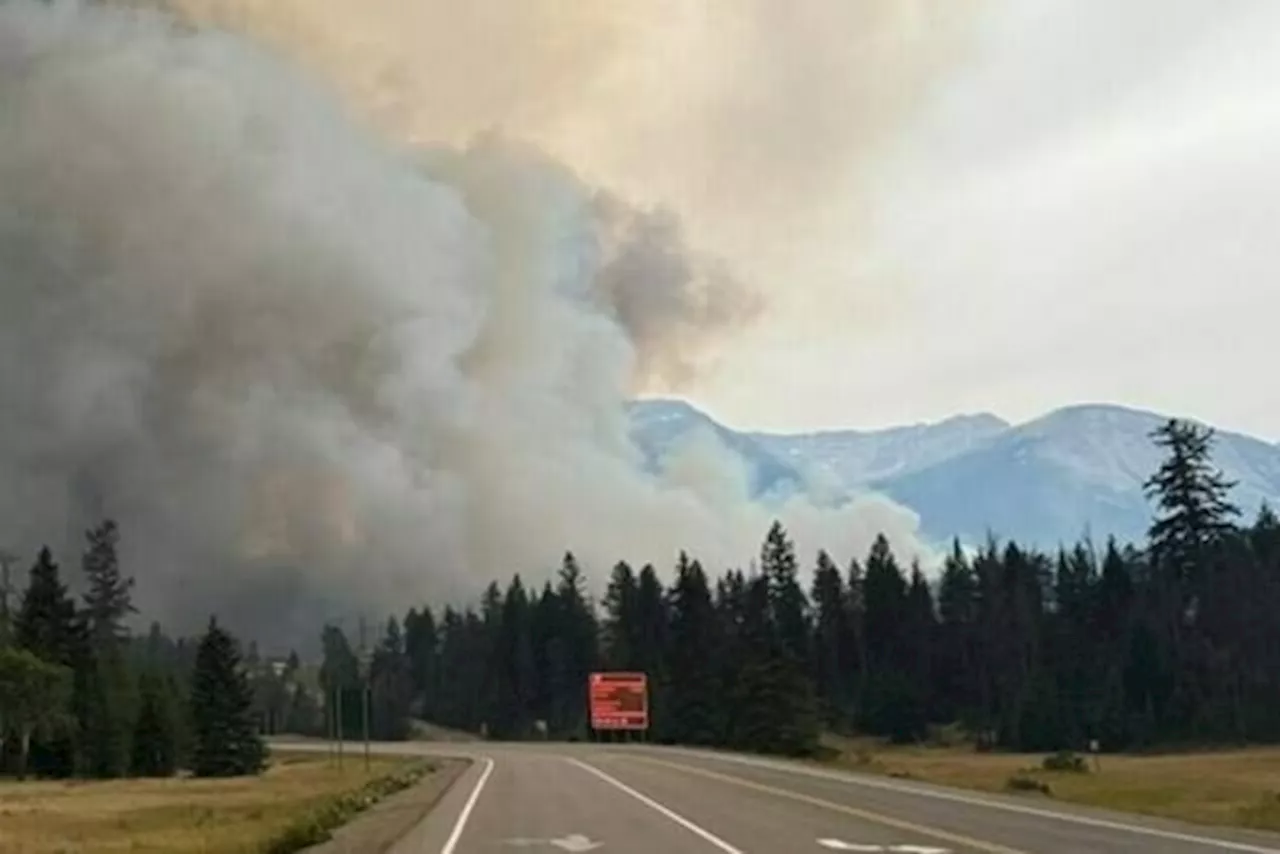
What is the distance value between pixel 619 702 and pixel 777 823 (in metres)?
109

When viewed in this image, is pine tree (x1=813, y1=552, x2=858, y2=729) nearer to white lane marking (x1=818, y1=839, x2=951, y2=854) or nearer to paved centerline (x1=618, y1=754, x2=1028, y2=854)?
paved centerline (x1=618, y1=754, x2=1028, y2=854)

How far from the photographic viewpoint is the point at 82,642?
14488 centimetres

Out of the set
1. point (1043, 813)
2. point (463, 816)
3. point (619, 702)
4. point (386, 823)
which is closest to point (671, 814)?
point (463, 816)

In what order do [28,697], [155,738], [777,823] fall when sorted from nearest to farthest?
[777,823] → [28,697] → [155,738]

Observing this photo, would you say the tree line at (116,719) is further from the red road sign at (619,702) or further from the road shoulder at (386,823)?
the road shoulder at (386,823)

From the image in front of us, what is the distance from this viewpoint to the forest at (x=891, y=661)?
128 metres

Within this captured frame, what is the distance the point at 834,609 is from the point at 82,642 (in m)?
85.5

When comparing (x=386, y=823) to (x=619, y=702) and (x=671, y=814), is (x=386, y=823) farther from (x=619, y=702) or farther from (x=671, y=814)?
(x=619, y=702)

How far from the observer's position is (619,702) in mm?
141750

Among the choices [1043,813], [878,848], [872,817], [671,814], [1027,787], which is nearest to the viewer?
[878,848]

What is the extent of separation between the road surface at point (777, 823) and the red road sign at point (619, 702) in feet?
268

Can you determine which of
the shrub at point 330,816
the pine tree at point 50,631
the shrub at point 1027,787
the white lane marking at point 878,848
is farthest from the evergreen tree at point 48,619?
the white lane marking at point 878,848

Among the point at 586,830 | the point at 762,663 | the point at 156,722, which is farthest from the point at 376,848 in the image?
the point at 156,722

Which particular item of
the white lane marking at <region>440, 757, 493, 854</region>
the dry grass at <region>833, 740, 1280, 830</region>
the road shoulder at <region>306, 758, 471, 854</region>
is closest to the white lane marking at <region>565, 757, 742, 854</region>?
the white lane marking at <region>440, 757, 493, 854</region>
